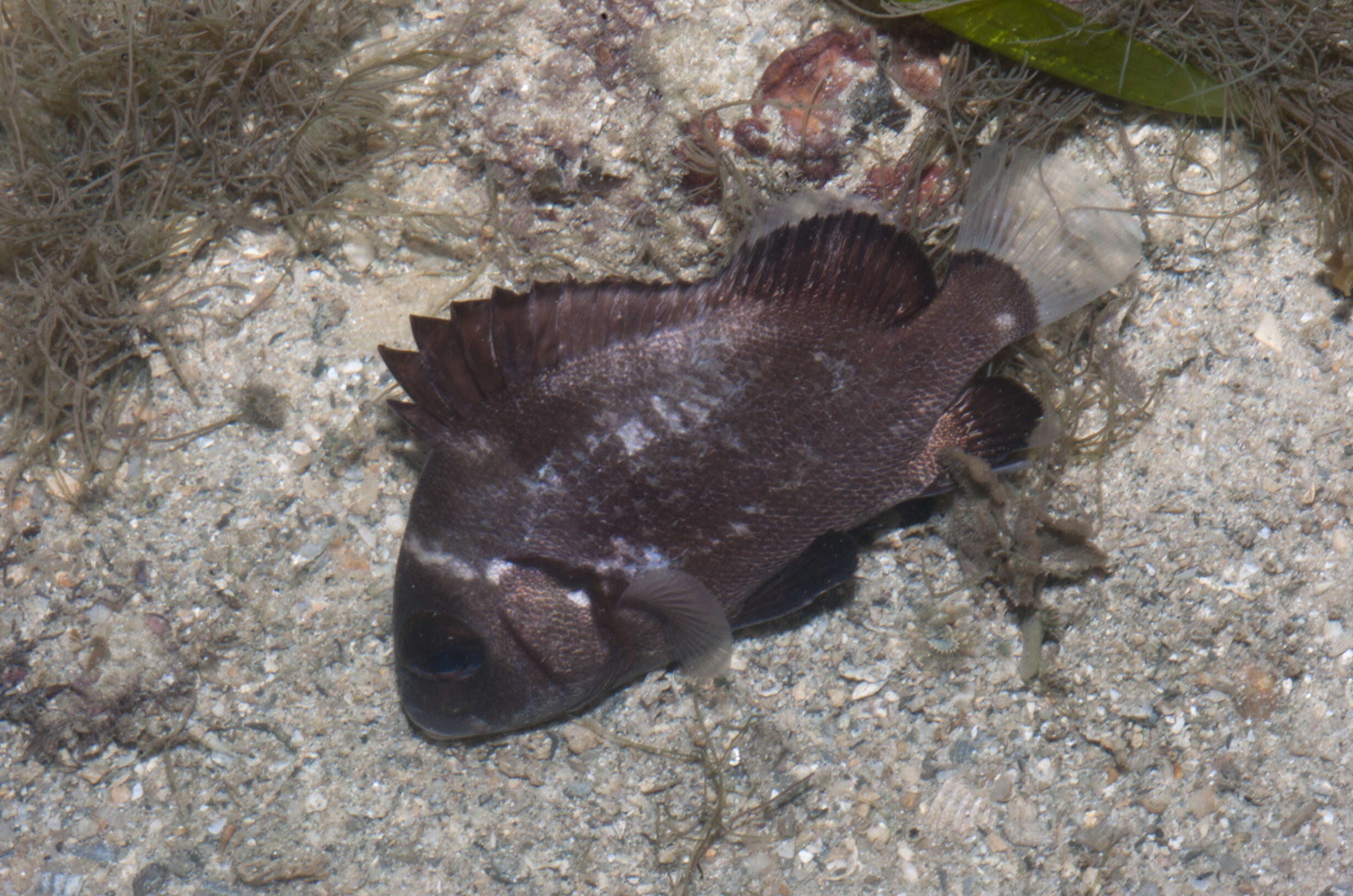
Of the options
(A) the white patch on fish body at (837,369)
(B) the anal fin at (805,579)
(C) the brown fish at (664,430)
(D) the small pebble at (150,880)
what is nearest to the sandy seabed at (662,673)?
(D) the small pebble at (150,880)

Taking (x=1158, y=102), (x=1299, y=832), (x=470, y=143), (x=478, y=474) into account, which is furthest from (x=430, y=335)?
(x=1299, y=832)

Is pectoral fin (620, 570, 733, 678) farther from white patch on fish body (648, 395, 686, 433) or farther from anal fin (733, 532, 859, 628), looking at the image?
white patch on fish body (648, 395, 686, 433)

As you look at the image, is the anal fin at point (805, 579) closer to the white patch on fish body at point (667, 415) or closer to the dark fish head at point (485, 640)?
the dark fish head at point (485, 640)

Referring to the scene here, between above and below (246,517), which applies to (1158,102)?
above

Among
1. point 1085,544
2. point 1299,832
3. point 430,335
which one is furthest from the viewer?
point 1085,544

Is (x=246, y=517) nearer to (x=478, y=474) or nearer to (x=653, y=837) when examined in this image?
(x=478, y=474)

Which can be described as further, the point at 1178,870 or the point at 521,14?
the point at 521,14

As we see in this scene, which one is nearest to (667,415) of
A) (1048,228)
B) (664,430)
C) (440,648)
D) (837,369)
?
(664,430)

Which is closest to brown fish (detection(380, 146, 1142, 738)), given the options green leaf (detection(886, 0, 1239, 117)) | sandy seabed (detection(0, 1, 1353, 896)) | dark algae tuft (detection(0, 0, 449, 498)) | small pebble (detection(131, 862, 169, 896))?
sandy seabed (detection(0, 1, 1353, 896))
